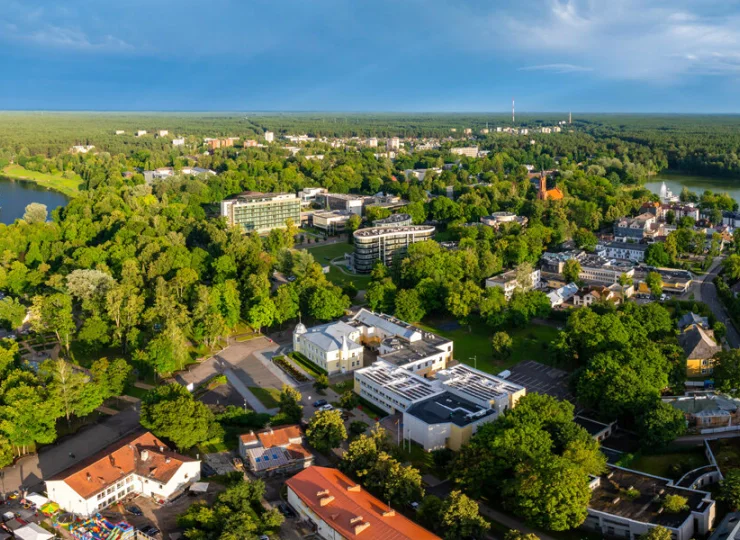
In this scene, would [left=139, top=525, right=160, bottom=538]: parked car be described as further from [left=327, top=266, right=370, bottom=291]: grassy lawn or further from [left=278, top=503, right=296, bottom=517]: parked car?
[left=327, top=266, right=370, bottom=291]: grassy lawn

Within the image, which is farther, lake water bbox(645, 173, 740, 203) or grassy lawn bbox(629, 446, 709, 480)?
lake water bbox(645, 173, 740, 203)

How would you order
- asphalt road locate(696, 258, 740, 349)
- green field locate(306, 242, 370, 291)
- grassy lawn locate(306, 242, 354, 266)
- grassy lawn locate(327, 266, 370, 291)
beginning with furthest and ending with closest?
grassy lawn locate(306, 242, 354, 266), green field locate(306, 242, 370, 291), grassy lawn locate(327, 266, 370, 291), asphalt road locate(696, 258, 740, 349)

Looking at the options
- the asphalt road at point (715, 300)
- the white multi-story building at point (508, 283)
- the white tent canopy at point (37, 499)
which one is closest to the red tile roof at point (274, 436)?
the white tent canopy at point (37, 499)

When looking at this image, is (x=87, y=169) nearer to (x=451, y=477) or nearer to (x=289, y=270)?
(x=289, y=270)

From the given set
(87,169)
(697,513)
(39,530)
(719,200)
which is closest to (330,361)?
(39,530)

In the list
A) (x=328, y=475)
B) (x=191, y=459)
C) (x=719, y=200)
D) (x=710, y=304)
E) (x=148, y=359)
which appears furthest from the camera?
(x=719, y=200)

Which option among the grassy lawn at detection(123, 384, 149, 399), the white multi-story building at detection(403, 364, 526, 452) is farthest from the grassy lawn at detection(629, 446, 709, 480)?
the grassy lawn at detection(123, 384, 149, 399)
